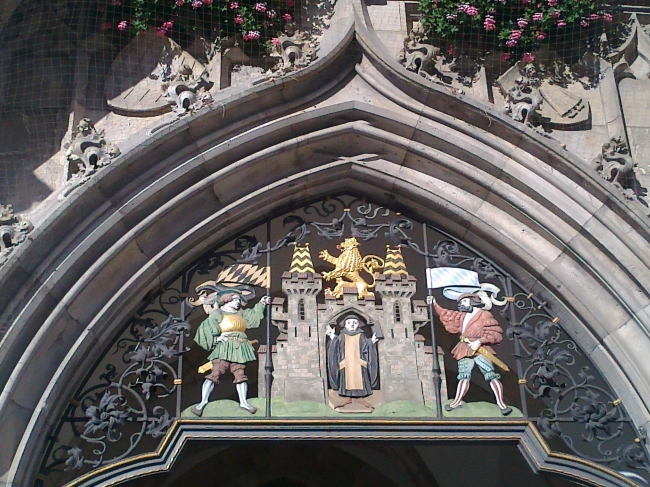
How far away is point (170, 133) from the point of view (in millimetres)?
7590

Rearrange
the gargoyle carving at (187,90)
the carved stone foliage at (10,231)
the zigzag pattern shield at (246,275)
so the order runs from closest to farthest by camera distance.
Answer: the carved stone foliage at (10,231) → the gargoyle carving at (187,90) → the zigzag pattern shield at (246,275)

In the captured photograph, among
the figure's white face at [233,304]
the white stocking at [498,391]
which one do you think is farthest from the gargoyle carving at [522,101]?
the figure's white face at [233,304]

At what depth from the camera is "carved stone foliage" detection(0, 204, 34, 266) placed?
23.2ft

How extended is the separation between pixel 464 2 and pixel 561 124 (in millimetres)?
1171

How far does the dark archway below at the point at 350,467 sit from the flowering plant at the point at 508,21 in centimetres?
431

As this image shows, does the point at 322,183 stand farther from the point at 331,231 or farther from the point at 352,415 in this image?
the point at 352,415

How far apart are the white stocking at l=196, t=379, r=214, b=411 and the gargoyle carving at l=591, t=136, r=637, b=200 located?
3095 mm

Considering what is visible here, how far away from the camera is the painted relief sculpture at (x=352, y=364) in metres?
7.38

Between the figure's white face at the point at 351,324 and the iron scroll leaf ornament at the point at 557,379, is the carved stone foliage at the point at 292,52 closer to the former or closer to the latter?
the iron scroll leaf ornament at the point at 557,379

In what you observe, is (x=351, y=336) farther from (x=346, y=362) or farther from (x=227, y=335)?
(x=227, y=335)

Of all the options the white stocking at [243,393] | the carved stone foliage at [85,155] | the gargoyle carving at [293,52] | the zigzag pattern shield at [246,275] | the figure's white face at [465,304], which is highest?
the gargoyle carving at [293,52]

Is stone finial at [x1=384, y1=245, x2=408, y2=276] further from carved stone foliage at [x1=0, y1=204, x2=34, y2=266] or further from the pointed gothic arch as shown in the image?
carved stone foliage at [x1=0, y1=204, x2=34, y2=266]

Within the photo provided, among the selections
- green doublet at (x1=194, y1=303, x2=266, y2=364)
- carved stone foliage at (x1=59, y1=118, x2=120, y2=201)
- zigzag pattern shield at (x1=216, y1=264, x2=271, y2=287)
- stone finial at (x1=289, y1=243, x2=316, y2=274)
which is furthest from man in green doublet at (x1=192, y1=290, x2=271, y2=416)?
carved stone foliage at (x1=59, y1=118, x2=120, y2=201)

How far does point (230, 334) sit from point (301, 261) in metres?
0.77
